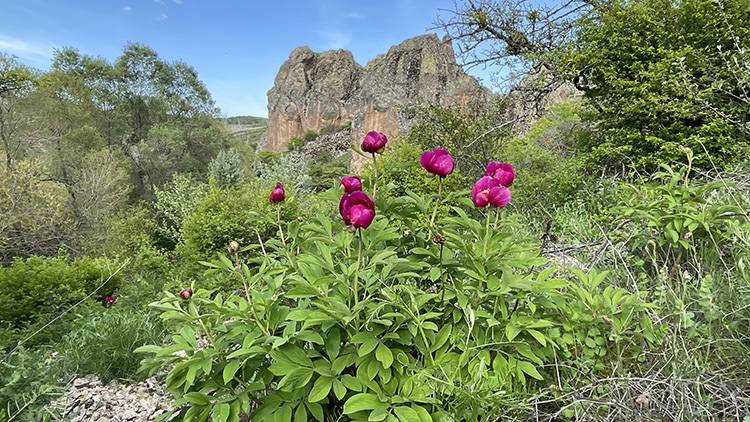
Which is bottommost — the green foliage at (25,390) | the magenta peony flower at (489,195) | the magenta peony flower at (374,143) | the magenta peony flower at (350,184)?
the green foliage at (25,390)

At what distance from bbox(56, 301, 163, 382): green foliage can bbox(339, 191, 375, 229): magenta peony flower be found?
1.92 m

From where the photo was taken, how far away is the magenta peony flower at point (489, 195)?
48.9 inches

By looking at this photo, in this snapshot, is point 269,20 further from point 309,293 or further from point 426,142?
point 309,293

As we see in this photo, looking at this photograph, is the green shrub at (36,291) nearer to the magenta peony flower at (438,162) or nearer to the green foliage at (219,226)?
the green foliage at (219,226)

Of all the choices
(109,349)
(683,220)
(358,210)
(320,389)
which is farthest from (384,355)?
(109,349)

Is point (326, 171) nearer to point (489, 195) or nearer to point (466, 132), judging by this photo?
point (466, 132)

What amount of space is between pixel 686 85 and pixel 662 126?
37.2 inches

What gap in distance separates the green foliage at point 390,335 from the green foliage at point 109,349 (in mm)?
1401

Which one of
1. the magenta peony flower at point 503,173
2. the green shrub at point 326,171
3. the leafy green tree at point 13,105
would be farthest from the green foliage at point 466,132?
the leafy green tree at point 13,105

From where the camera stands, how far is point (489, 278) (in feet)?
4.17

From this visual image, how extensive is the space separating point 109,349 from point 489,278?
2252 millimetres

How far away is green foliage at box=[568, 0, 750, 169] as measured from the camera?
14.7ft

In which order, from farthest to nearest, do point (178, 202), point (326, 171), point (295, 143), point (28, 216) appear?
point (295, 143)
point (326, 171)
point (178, 202)
point (28, 216)

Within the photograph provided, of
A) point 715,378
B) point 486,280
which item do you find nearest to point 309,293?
point 486,280
